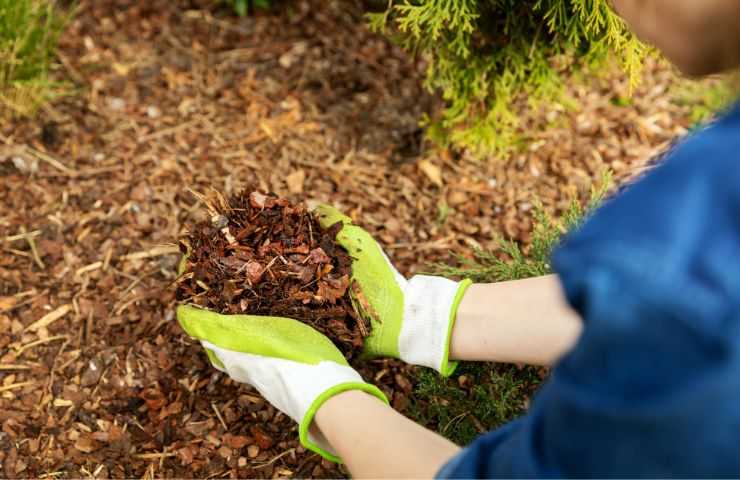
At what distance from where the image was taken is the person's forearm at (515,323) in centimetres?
179

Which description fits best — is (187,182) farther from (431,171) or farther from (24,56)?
(431,171)

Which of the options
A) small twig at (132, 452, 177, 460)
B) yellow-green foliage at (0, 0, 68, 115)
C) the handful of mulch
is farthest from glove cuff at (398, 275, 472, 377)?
yellow-green foliage at (0, 0, 68, 115)

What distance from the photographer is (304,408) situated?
1.67 metres

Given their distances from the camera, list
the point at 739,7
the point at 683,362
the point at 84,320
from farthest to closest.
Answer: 1. the point at 84,320
2. the point at 739,7
3. the point at 683,362

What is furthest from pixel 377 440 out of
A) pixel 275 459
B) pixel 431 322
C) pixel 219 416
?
pixel 219 416

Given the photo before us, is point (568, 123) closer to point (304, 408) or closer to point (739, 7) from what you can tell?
point (304, 408)

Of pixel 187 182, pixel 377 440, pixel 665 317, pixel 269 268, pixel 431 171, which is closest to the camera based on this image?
pixel 665 317

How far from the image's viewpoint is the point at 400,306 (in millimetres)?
2008

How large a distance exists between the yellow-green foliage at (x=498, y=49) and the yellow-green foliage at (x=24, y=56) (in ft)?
3.91

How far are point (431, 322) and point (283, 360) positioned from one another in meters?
0.40

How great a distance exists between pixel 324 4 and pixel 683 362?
2634 millimetres

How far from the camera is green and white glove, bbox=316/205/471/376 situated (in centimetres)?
193

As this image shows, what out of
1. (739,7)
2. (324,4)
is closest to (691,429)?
(739,7)

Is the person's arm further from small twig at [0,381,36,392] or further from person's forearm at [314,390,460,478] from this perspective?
small twig at [0,381,36,392]
